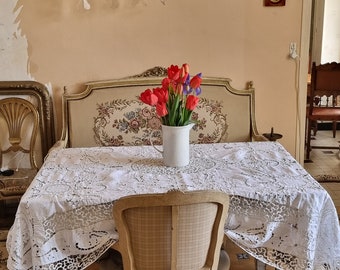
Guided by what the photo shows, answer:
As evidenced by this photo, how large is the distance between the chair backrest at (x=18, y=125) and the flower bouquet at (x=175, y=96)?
1436mm

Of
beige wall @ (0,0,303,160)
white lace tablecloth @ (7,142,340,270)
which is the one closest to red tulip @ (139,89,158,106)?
white lace tablecloth @ (7,142,340,270)

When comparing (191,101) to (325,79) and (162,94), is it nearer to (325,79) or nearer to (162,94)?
(162,94)

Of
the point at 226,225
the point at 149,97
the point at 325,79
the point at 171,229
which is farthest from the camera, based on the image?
the point at 325,79

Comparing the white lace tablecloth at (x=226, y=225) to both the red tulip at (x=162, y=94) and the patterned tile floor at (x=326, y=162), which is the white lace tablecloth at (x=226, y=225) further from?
the patterned tile floor at (x=326, y=162)

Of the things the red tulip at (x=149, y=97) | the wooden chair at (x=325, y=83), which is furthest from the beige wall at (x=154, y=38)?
the red tulip at (x=149, y=97)

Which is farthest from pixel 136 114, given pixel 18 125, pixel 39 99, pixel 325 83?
pixel 325 83

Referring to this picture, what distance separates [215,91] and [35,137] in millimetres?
1341

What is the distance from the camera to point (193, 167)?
6.45 feet

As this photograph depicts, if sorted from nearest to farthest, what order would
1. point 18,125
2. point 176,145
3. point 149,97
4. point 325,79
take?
point 149,97
point 176,145
point 18,125
point 325,79

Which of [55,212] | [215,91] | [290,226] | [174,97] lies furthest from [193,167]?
[215,91]

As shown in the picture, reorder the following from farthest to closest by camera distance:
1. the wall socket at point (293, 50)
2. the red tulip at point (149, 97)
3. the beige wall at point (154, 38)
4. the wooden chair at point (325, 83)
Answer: the wooden chair at point (325, 83) < the wall socket at point (293, 50) < the beige wall at point (154, 38) < the red tulip at point (149, 97)

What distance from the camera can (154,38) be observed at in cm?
299

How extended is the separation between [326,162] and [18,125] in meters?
3.02

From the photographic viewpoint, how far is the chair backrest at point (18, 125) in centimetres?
295
